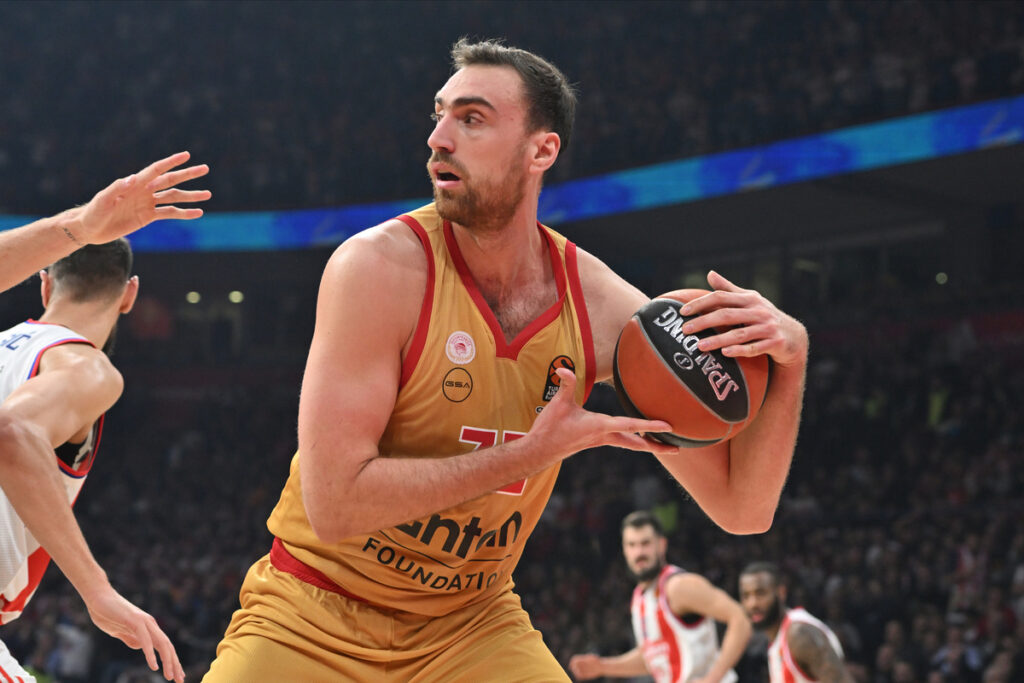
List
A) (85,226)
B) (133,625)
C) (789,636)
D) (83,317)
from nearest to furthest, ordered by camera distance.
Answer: (85,226) → (133,625) → (83,317) → (789,636)

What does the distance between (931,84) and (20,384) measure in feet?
40.8

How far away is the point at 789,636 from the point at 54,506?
4356mm

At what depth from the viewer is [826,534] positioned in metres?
12.8

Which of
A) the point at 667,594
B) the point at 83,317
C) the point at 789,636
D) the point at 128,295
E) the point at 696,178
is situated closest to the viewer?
the point at 83,317

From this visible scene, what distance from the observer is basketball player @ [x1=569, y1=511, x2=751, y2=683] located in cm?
704

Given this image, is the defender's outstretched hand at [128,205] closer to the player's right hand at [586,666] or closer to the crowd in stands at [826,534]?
the player's right hand at [586,666]

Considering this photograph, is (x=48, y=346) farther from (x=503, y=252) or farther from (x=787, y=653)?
(x=787, y=653)

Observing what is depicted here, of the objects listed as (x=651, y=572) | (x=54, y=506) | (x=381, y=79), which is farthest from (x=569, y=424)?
(x=381, y=79)

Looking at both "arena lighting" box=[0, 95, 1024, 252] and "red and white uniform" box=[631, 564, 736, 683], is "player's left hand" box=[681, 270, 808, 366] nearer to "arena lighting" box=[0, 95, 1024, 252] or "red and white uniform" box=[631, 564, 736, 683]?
"red and white uniform" box=[631, 564, 736, 683]

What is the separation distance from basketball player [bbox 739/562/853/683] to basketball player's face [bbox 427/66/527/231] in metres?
4.02

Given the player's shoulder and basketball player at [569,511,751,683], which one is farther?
basketball player at [569,511,751,683]

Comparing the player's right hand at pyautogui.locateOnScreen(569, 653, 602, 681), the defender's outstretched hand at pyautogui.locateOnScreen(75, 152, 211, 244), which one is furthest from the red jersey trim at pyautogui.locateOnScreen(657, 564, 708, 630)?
the defender's outstretched hand at pyautogui.locateOnScreen(75, 152, 211, 244)

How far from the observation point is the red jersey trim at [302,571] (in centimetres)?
272

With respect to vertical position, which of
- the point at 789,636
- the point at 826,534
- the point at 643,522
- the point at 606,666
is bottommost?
the point at 606,666
